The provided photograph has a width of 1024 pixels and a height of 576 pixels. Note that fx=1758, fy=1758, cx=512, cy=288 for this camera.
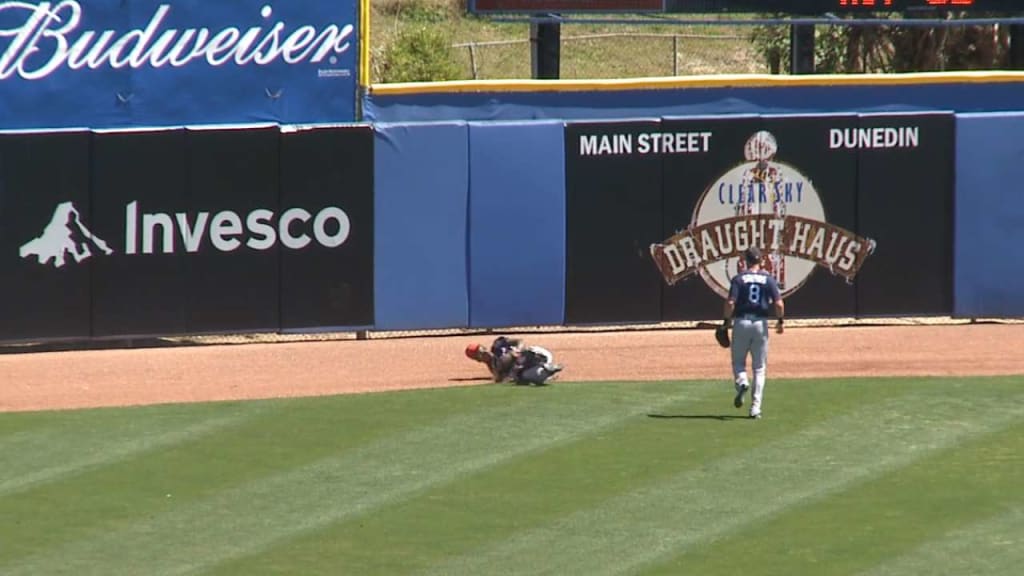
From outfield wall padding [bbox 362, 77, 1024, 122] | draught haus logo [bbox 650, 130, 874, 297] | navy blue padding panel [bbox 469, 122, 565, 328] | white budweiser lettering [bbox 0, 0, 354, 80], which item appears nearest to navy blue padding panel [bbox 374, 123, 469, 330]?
navy blue padding panel [bbox 469, 122, 565, 328]

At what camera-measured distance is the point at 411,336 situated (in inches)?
763

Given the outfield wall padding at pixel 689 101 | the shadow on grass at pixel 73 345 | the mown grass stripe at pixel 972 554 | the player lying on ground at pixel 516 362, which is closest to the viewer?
the mown grass stripe at pixel 972 554

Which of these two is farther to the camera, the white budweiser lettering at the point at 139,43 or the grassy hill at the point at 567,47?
the grassy hill at the point at 567,47

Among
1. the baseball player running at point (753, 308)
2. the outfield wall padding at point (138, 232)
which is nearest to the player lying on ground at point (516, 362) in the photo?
the baseball player running at point (753, 308)

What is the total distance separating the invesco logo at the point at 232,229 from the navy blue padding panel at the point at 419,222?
54 cm

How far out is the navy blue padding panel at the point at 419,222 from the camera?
18828 mm

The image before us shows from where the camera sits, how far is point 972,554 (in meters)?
10.4

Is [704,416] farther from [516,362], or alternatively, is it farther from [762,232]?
[762,232]

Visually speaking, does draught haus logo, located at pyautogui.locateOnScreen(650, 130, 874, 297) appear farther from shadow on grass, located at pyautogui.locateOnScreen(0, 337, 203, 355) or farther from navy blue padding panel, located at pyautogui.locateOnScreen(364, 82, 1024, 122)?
shadow on grass, located at pyautogui.locateOnScreen(0, 337, 203, 355)

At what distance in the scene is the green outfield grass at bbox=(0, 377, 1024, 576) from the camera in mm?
10469

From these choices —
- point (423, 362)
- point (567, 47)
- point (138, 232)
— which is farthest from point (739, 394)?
point (567, 47)

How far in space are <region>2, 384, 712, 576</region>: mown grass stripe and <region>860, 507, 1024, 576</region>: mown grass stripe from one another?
11.4 feet

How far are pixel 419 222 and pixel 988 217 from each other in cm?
635

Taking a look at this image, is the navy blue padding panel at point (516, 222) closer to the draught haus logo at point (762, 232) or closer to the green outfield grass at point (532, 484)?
the draught haus logo at point (762, 232)
